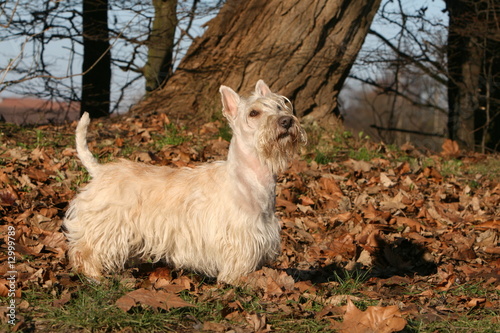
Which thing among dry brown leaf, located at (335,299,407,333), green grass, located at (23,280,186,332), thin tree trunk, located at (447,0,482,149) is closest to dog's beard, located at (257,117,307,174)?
dry brown leaf, located at (335,299,407,333)

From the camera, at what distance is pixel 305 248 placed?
613 centimetres

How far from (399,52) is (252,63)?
16.5 ft

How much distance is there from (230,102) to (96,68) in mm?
7660

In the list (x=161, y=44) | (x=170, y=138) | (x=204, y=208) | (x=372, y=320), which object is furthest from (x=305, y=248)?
(x=161, y=44)

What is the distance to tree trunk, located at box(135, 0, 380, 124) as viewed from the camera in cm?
989

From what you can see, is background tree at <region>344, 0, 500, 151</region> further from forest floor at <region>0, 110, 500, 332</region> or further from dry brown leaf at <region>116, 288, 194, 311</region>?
dry brown leaf at <region>116, 288, 194, 311</region>

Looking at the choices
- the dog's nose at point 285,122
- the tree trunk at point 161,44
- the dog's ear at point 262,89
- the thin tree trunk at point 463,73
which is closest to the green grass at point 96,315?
the dog's nose at point 285,122

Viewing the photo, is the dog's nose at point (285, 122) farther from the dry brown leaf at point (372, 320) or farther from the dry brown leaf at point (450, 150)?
the dry brown leaf at point (450, 150)

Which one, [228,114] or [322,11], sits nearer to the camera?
[228,114]

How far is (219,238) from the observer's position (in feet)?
14.9

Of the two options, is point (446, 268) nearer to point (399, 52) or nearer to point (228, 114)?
point (228, 114)

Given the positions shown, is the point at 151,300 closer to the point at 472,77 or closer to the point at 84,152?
the point at 84,152

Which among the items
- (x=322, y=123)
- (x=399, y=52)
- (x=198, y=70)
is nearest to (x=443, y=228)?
(x=322, y=123)

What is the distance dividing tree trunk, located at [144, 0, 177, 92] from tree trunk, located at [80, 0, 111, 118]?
0.85m
